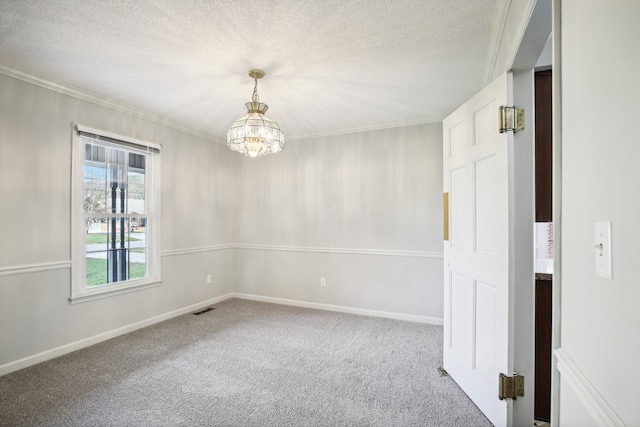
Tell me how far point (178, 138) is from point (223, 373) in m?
3.00

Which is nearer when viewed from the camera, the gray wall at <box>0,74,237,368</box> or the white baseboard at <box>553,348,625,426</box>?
the white baseboard at <box>553,348,625,426</box>

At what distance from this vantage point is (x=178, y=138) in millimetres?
4129

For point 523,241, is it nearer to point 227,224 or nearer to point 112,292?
point 112,292

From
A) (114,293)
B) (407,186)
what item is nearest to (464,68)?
(407,186)

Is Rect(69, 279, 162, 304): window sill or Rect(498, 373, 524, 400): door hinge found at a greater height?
Rect(69, 279, 162, 304): window sill

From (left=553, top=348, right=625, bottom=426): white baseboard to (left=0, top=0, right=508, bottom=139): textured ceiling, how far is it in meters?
1.90

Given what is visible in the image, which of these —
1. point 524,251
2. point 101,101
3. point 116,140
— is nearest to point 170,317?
point 116,140

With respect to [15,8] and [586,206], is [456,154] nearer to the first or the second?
[586,206]

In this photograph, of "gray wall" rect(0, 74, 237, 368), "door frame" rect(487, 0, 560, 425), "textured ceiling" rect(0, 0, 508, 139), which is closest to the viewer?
"door frame" rect(487, 0, 560, 425)

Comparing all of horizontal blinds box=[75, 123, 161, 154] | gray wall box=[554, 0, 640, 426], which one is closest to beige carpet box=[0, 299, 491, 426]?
gray wall box=[554, 0, 640, 426]

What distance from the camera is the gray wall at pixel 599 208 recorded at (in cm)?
59

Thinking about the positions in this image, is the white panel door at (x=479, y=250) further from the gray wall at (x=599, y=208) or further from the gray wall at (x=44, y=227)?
the gray wall at (x=44, y=227)

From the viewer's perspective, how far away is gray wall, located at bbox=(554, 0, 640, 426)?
1.92 ft

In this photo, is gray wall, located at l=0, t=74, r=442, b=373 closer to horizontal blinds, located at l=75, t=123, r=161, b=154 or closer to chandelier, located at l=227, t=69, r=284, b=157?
horizontal blinds, located at l=75, t=123, r=161, b=154
